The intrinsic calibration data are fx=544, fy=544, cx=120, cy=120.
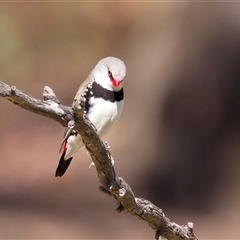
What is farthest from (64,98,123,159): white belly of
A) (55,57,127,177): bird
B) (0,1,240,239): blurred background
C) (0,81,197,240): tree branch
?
(0,1,240,239): blurred background

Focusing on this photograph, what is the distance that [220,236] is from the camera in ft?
12.4

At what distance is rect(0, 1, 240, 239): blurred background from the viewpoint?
403cm

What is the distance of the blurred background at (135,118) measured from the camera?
4.03 metres

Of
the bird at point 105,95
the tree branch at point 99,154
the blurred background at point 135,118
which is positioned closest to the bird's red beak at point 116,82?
the bird at point 105,95

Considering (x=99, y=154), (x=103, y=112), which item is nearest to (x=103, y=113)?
(x=103, y=112)

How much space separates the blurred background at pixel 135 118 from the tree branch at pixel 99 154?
1.79 metres

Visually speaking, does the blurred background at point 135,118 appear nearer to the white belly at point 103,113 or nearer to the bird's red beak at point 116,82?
the white belly at point 103,113

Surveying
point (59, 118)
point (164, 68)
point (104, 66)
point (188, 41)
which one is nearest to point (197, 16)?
point (188, 41)

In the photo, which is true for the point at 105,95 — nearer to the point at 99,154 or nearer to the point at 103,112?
the point at 103,112

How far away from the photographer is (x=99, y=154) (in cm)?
171

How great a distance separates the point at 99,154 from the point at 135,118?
Result: 11.3ft

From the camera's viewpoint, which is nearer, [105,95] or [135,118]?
[105,95]

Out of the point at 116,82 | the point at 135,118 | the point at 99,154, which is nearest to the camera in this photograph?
the point at 99,154

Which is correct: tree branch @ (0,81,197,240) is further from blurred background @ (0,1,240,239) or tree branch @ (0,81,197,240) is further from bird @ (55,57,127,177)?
blurred background @ (0,1,240,239)
